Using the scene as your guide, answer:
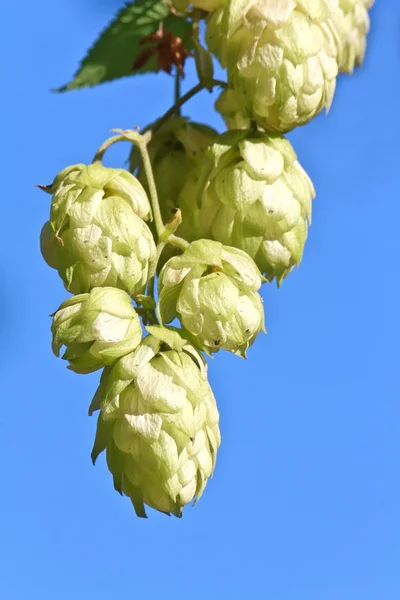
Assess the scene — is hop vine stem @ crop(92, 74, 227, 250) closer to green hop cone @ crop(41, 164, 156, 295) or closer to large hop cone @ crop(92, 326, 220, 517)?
green hop cone @ crop(41, 164, 156, 295)

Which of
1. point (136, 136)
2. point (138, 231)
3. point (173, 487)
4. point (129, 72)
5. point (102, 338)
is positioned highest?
point (129, 72)

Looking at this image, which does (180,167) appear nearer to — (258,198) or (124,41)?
(258,198)

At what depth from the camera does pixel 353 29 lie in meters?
2.07

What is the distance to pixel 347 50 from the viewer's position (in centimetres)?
209

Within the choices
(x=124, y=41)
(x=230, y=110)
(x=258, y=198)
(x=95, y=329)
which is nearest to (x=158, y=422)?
(x=95, y=329)

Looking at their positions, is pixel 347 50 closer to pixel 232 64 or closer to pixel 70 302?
pixel 232 64

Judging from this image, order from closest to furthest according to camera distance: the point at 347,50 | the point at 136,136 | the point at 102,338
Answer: the point at 102,338, the point at 136,136, the point at 347,50

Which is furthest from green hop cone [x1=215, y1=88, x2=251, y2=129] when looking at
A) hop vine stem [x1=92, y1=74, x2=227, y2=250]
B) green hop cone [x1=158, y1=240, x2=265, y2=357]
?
green hop cone [x1=158, y1=240, x2=265, y2=357]

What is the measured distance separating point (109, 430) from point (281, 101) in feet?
1.83

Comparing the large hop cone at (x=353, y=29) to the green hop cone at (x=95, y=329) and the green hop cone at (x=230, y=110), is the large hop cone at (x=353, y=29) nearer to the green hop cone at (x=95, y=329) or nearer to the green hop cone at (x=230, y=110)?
the green hop cone at (x=230, y=110)

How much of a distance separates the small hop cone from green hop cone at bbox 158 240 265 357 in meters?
0.16

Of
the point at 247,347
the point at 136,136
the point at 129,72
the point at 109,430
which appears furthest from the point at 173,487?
the point at 129,72

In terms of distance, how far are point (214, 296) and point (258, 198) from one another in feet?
0.68

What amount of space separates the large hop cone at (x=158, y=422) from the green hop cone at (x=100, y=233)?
0.36ft
